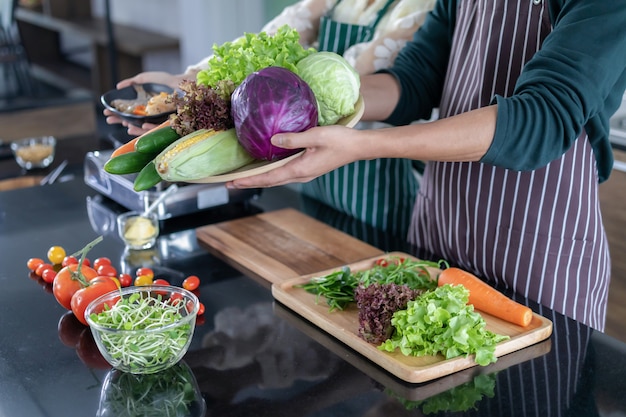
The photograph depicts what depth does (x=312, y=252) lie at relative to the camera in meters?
1.82

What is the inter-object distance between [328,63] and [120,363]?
594 mm

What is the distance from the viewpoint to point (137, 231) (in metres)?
1.86

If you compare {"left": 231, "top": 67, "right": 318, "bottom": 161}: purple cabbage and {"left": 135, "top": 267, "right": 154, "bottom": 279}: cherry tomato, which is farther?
{"left": 135, "top": 267, "right": 154, "bottom": 279}: cherry tomato

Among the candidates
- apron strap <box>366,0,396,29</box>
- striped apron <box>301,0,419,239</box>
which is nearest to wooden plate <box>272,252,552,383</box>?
striped apron <box>301,0,419,239</box>

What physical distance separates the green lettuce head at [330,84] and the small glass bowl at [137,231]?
61cm

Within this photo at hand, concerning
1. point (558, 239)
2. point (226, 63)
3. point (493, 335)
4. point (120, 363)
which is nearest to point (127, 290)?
point (120, 363)

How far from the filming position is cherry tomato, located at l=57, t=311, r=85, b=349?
1.44 meters

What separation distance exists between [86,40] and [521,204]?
18.8ft

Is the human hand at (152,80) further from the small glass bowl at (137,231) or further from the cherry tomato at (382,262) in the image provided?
the cherry tomato at (382,262)

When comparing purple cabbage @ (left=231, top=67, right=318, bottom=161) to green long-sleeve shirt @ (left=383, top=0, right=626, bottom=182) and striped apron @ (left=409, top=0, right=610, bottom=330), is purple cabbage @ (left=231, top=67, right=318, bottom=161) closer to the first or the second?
green long-sleeve shirt @ (left=383, top=0, right=626, bottom=182)

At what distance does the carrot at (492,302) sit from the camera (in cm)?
142

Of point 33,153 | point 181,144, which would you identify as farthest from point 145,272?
point 33,153

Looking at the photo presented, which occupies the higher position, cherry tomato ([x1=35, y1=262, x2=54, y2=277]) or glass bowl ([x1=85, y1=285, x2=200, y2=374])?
glass bowl ([x1=85, y1=285, x2=200, y2=374])

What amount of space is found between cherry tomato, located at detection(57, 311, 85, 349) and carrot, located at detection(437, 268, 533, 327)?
665 millimetres
